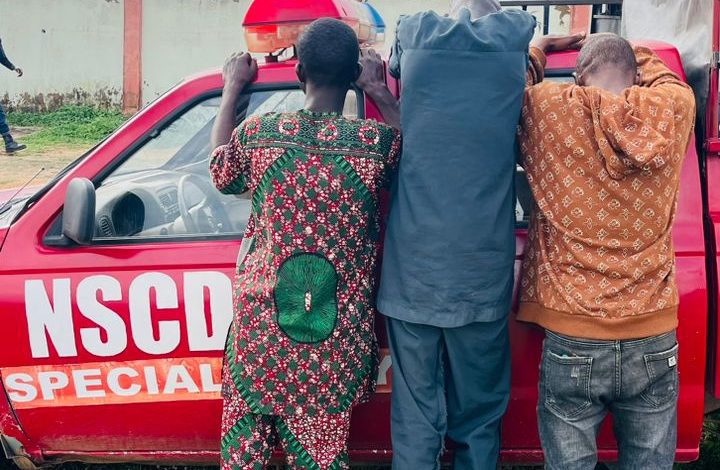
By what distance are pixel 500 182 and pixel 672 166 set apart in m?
0.47

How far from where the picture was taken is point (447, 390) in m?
2.52

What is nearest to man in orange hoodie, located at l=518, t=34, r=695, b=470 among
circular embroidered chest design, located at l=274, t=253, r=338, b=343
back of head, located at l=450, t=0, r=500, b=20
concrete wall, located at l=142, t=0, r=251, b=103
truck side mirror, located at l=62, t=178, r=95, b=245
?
back of head, located at l=450, t=0, r=500, b=20

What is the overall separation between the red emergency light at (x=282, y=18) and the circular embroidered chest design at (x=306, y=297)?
0.75 m

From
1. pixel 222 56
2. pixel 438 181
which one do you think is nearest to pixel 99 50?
pixel 222 56

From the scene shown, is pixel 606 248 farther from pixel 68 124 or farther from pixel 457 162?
pixel 68 124

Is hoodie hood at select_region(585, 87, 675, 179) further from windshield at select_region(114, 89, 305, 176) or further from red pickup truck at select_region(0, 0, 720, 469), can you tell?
windshield at select_region(114, 89, 305, 176)

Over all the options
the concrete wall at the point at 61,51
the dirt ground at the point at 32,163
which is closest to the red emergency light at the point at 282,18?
the dirt ground at the point at 32,163

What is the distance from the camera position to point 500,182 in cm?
228

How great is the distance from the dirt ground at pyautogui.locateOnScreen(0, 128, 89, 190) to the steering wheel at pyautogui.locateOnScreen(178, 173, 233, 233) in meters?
6.15

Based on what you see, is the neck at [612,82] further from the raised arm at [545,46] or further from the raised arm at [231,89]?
the raised arm at [231,89]

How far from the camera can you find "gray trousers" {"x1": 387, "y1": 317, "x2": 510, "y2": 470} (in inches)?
93.4

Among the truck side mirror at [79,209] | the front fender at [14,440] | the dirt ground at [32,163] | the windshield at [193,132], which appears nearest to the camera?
the truck side mirror at [79,209]

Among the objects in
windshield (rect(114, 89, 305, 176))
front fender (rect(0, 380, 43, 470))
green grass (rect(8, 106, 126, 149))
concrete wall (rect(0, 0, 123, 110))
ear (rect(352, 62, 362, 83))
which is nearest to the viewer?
ear (rect(352, 62, 362, 83))

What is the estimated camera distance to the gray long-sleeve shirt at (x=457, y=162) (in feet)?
7.31
